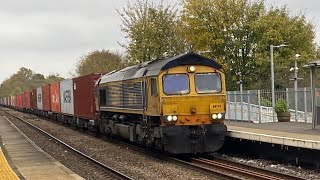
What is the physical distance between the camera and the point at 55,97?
40.1 meters

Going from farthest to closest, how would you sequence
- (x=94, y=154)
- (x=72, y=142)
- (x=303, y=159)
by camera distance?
(x=72, y=142) < (x=94, y=154) < (x=303, y=159)

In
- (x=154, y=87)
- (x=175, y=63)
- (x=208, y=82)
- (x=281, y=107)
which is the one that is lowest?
(x=281, y=107)

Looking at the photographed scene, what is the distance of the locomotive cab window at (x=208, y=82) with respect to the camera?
Result: 618 inches

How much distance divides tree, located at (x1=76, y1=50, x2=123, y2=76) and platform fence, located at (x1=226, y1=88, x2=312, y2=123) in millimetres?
35499

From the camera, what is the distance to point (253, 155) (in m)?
16.3

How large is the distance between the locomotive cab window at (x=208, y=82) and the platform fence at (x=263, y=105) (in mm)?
6939

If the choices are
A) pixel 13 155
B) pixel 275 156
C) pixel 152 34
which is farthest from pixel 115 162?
pixel 152 34

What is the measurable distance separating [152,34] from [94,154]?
2070 centimetres

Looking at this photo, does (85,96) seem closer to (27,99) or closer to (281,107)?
(281,107)

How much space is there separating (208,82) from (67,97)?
63.1 ft

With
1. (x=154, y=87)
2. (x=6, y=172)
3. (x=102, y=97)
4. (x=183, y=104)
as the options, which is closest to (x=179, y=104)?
(x=183, y=104)

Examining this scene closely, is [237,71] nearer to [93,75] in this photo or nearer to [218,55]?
[218,55]

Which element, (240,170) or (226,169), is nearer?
(240,170)

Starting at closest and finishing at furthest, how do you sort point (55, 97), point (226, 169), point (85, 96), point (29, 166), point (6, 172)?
point (6, 172) → point (226, 169) → point (29, 166) → point (85, 96) → point (55, 97)
